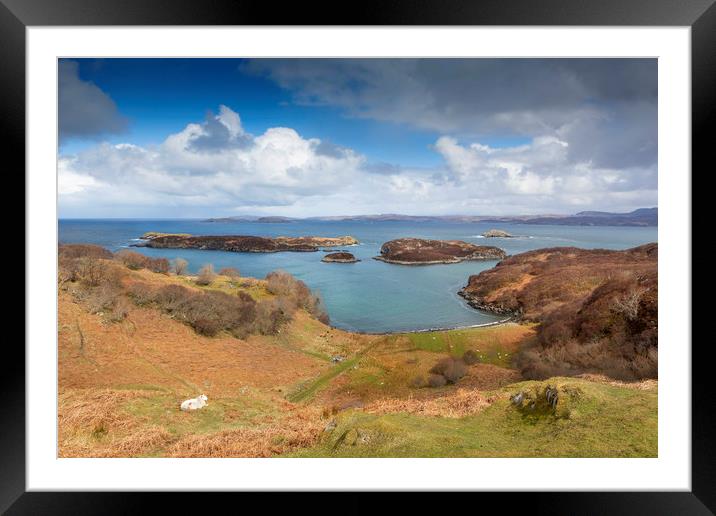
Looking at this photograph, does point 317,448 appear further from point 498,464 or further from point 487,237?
point 487,237

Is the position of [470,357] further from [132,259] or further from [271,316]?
[132,259]

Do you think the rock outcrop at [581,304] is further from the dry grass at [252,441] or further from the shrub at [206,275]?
the shrub at [206,275]

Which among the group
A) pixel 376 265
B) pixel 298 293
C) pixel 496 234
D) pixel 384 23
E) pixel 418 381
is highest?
pixel 384 23

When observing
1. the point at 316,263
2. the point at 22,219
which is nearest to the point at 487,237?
the point at 316,263

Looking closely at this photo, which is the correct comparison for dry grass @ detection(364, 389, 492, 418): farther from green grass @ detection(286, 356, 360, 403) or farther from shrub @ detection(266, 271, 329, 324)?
shrub @ detection(266, 271, 329, 324)

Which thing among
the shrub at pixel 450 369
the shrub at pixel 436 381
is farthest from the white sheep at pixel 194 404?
the shrub at pixel 450 369

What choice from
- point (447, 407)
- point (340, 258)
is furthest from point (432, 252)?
point (447, 407)
